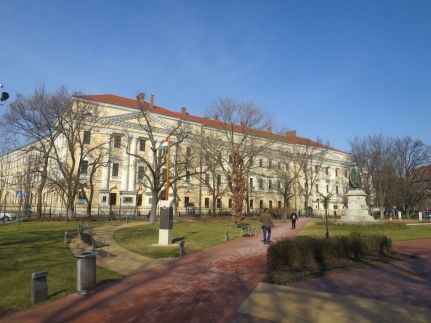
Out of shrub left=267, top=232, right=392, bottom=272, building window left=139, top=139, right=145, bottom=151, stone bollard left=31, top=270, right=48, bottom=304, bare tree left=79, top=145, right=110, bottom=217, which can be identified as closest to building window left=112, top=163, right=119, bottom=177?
bare tree left=79, top=145, right=110, bottom=217

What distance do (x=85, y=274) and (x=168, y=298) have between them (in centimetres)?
236

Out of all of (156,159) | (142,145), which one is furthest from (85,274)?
(142,145)

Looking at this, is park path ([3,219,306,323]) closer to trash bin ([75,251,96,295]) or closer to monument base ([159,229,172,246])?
trash bin ([75,251,96,295])

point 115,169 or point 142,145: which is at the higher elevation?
point 142,145

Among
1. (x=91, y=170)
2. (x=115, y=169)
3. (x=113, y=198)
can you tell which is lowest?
(x=113, y=198)

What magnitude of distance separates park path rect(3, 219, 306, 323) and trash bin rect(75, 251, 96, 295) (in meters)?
0.20

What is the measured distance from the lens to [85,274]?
9.09 metres

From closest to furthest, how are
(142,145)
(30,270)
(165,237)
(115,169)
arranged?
(30,270) → (165,237) → (115,169) → (142,145)

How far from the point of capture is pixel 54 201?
181ft

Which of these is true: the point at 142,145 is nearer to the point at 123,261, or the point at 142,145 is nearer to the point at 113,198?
the point at 113,198

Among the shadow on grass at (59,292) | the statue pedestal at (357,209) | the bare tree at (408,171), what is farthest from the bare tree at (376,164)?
the shadow on grass at (59,292)

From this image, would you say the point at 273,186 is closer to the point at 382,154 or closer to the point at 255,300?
the point at 382,154

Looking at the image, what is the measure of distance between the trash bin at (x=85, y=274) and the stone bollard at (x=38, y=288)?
32.0 inches

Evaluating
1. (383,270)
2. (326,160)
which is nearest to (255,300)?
(383,270)
